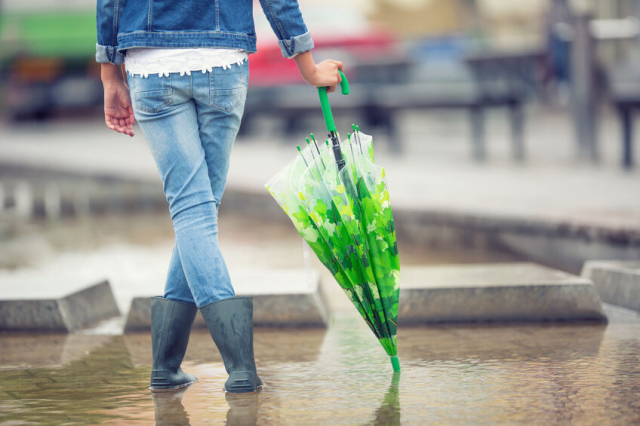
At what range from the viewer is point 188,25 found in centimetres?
323

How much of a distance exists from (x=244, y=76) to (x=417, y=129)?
1552 cm

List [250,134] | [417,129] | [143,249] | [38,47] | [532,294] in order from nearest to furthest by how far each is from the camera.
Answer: [532,294]
[143,249]
[250,134]
[417,129]
[38,47]

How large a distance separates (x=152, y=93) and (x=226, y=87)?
21 cm

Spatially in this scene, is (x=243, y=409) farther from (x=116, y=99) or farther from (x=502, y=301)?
(x=502, y=301)

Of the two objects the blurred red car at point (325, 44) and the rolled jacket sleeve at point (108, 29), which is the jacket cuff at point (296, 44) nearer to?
the rolled jacket sleeve at point (108, 29)

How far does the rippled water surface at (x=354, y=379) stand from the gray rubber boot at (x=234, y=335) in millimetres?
60

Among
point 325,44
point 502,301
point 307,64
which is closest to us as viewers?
point 307,64

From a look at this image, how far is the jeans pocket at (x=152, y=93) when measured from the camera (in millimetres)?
3246

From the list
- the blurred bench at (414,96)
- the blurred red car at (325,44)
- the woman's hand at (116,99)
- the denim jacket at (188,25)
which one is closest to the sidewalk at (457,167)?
the blurred bench at (414,96)

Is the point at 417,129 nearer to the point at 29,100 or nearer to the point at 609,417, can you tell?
the point at 29,100

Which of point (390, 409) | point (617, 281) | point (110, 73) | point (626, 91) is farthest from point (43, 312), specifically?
point (626, 91)

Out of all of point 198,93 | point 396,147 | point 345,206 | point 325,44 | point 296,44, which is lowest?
point 396,147

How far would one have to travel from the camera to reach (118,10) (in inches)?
129

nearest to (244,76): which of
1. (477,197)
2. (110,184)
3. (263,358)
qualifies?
(263,358)
